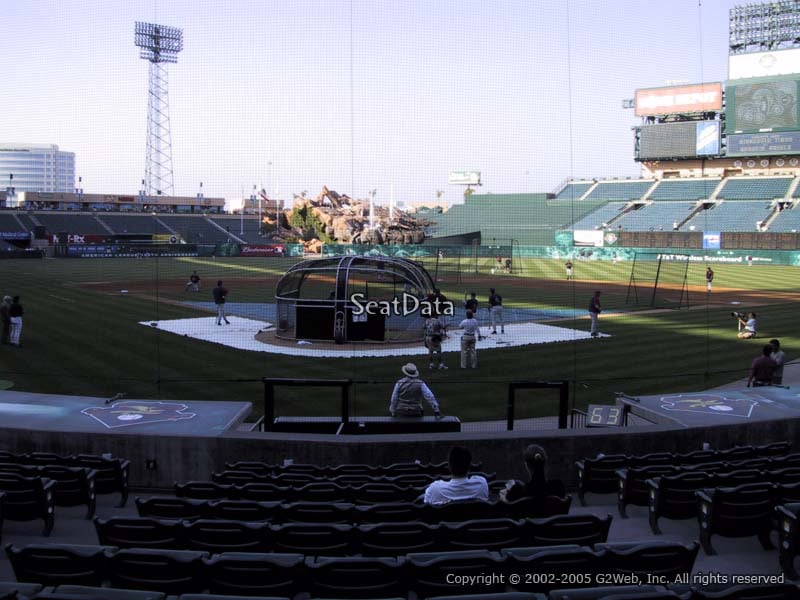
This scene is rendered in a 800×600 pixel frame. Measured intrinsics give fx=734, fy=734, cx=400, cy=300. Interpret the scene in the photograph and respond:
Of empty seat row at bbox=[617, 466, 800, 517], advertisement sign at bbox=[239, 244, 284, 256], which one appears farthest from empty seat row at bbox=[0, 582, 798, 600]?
advertisement sign at bbox=[239, 244, 284, 256]

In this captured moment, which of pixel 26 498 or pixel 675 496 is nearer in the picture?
pixel 26 498

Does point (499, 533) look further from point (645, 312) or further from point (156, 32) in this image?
point (645, 312)

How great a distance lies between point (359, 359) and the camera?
63.6ft

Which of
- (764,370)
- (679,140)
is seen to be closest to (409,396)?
(764,370)

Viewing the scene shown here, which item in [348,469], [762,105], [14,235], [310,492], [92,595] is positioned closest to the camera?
[92,595]

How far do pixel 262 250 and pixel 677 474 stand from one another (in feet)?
205

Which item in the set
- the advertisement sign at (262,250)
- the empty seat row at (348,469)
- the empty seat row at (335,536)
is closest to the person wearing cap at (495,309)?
the empty seat row at (348,469)

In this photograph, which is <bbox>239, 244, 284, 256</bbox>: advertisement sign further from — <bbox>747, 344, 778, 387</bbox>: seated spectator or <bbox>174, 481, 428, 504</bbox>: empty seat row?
<bbox>174, 481, 428, 504</bbox>: empty seat row

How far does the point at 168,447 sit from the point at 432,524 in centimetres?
467

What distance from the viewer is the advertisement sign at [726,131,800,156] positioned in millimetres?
69500

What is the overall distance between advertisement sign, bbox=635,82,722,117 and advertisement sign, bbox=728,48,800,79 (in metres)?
4.55

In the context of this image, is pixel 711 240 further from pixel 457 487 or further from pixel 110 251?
pixel 457 487

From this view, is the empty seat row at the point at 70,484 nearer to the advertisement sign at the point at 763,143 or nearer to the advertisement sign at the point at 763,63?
the advertisement sign at the point at 763,143

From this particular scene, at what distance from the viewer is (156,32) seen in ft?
60.9
